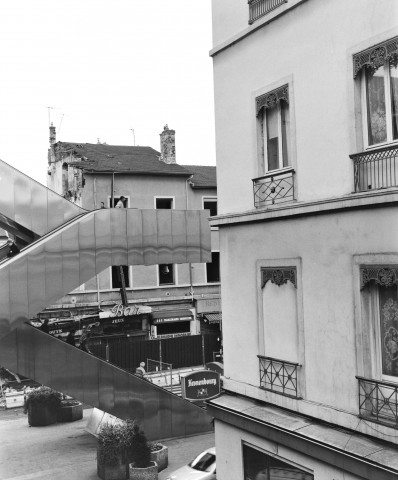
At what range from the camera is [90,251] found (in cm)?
1531

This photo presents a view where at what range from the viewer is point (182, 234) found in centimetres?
1627

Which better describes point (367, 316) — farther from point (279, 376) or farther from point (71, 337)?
point (71, 337)

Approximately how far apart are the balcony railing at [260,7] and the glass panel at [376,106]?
2538 mm

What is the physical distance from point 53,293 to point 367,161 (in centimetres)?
893

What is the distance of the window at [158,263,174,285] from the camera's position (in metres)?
36.1

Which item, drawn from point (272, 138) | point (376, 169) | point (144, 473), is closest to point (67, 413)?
point (144, 473)

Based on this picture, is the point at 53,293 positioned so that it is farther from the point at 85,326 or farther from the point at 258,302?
the point at 85,326

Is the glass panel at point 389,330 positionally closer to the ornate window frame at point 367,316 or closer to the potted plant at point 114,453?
the ornate window frame at point 367,316

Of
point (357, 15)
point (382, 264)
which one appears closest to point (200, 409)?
point (382, 264)

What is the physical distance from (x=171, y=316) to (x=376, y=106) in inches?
1097

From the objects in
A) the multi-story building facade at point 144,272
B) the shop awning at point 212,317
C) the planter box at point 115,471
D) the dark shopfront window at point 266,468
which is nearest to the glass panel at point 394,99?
the dark shopfront window at point 266,468

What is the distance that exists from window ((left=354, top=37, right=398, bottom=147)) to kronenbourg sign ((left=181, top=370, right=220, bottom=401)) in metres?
9.71

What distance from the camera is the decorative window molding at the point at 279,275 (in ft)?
33.2

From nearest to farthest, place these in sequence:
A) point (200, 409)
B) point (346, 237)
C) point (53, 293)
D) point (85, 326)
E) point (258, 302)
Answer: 1. point (346, 237)
2. point (258, 302)
3. point (53, 293)
4. point (200, 409)
5. point (85, 326)
